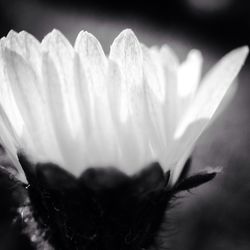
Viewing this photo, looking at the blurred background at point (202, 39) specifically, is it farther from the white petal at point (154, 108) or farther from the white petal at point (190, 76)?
the white petal at point (154, 108)

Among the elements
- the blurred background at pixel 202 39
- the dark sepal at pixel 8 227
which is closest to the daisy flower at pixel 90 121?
the dark sepal at pixel 8 227

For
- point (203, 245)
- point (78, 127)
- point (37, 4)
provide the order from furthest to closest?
point (37, 4)
point (203, 245)
point (78, 127)

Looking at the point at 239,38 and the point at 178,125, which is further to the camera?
the point at 239,38

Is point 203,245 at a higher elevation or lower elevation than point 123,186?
lower

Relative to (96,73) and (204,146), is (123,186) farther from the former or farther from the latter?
(204,146)

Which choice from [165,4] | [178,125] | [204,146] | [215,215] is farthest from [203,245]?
[165,4]

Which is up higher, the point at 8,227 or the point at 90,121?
the point at 90,121

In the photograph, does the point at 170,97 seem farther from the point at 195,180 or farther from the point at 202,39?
the point at 202,39

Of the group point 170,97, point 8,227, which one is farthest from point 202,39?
point 170,97

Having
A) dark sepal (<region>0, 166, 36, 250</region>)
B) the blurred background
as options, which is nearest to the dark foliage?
dark sepal (<region>0, 166, 36, 250</region>)
